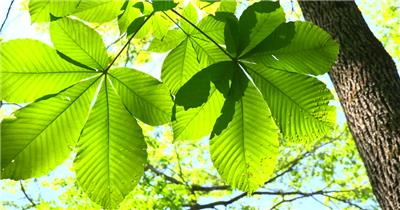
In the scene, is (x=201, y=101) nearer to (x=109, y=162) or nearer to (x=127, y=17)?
(x=109, y=162)

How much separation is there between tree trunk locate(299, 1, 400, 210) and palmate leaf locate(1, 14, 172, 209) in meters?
1.58

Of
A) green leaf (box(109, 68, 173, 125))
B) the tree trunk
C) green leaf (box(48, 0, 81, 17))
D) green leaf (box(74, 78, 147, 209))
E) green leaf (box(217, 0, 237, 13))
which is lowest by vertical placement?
green leaf (box(74, 78, 147, 209))

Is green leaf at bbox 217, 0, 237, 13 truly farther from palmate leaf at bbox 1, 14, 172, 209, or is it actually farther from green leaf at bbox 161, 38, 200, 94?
palmate leaf at bbox 1, 14, 172, 209

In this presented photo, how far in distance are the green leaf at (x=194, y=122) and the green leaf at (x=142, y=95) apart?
1.5 inches

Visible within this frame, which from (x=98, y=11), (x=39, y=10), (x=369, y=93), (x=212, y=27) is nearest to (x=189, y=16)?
(x=212, y=27)

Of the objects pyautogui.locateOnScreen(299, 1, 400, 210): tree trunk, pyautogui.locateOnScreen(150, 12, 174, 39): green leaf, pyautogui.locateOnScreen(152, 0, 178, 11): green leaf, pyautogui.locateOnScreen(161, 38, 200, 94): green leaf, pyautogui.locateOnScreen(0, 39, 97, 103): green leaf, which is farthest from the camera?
pyautogui.locateOnScreen(299, 1, 400, 210): tree trunk

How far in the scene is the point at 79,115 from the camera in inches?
29.7

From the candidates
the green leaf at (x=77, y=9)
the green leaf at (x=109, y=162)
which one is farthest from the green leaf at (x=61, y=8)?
the green leaf at (x=109, y=162)

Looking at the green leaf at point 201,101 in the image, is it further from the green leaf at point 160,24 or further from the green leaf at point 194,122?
the green leaf at point 160,24

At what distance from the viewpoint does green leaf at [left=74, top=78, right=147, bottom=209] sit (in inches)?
28.7

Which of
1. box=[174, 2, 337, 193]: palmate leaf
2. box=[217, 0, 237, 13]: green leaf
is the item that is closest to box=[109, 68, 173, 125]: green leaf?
box=[174, 2, 337, 193]: palmate leaf

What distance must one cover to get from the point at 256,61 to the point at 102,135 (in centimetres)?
30

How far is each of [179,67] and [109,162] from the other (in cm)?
25

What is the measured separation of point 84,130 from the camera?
744 millimetres
